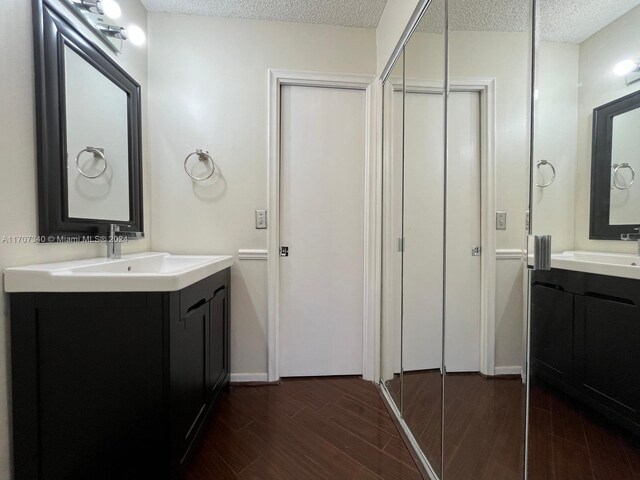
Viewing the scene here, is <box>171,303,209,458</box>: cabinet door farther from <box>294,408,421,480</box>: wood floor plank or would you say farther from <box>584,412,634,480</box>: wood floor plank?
<box>584,412,634,480</box>: wood floor plank

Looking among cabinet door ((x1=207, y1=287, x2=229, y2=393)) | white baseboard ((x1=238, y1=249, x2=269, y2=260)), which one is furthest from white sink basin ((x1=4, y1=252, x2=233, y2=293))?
white baseboard ((x1=238, y1=249, x2=269, y2=260))

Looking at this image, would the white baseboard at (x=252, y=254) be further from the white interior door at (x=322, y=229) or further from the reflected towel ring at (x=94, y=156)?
the reflected towel ring at (x=94, y=156)

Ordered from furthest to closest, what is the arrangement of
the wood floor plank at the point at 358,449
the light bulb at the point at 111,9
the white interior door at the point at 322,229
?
1. the white interior door at the point at 322,229
2. the light bulb at the point at 111,9
3. the wood floor plank at the point at 358,449

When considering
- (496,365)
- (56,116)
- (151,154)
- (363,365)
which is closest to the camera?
(496,365)

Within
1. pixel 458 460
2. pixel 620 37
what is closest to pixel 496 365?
pixel 458 460

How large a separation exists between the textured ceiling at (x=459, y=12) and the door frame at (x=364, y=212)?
363 mm

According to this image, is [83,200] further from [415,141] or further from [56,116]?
[415,141]

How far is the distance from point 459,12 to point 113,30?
67.9 inches

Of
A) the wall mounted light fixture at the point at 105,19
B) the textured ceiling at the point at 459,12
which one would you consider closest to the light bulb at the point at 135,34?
the wall mounted light fixture at the point at 105,19

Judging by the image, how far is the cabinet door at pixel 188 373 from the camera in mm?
1093

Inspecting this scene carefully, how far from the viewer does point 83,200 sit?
1.37 m

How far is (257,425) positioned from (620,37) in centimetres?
202

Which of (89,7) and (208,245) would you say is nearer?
(89,7)

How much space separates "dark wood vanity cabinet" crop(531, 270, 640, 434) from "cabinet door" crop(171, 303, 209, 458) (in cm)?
121
